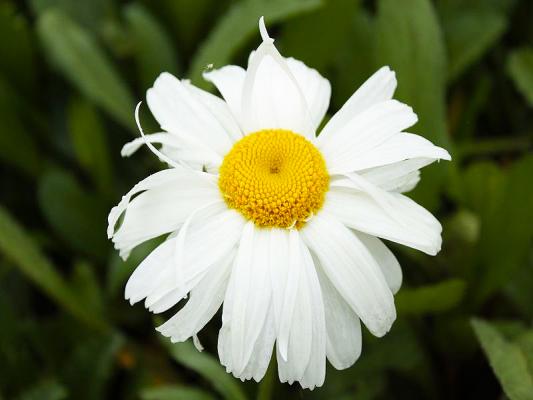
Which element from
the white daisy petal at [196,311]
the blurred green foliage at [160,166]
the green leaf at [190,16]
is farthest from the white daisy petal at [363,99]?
the green leaf at [190,16]

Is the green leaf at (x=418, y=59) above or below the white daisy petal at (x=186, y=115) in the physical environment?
below

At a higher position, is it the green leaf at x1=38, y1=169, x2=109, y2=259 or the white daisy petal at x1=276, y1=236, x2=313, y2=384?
the white daisy petal at x1=276, y1=236, x2=313, y2=384

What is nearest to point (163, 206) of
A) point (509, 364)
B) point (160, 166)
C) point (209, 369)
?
point (209, 369)

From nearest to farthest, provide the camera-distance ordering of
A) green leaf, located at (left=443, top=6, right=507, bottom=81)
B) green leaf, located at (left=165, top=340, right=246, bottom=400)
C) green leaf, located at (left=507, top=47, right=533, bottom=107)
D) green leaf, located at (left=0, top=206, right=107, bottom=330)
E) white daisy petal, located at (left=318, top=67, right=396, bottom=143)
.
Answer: white daisy petal, located at (left=318, top=67, right=396, bottom=143) → green leaf, located at (left=165, top=340, right=246, bottom=400) → green leaf, located at (left=0, top=206, right=107, bottom=330) → green leaf, located at (left=507, top=47, right=533, bottom=107) → green leaf, located at (left=443, top=6, right=507, bottom=81)

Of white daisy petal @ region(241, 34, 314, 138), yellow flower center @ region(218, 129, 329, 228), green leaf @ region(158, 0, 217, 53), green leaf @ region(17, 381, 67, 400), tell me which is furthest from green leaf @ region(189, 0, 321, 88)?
green leaf @ region(17, 381, 67, 400)

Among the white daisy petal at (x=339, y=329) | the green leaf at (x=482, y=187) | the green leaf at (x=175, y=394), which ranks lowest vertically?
the green leaf at (x=482, y=187)

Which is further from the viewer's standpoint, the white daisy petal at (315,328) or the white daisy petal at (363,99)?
the white daisy petal at (363,99)

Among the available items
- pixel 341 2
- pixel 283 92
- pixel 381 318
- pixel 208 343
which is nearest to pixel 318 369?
pixel 381 318

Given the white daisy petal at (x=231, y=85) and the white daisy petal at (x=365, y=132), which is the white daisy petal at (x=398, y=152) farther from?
the white daisy petal at (x=231, y=85)

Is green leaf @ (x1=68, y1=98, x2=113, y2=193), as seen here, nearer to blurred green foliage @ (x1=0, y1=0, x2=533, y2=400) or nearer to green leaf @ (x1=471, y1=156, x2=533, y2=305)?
blurred green foliage @ (x1=0, y1=0, x2=533, y2=400)
